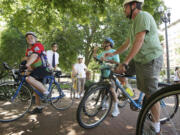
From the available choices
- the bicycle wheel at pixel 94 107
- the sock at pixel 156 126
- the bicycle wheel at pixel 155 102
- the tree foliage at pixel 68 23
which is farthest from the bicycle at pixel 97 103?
the tree foliage at pixel 68 23

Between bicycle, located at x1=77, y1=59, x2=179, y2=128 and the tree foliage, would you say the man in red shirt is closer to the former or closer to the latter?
bicycle, located at x1=77, y1=59, x2=179, y2=128

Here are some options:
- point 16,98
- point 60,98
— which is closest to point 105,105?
point 60,98

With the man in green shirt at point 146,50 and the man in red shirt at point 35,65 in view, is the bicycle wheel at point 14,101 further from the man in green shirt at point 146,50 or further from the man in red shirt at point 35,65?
the man in green shirt at point 146,50

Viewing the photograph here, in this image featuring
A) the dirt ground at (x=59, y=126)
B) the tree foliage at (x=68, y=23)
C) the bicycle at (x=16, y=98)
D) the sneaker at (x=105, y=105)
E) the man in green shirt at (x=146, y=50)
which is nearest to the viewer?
the man in green shirt at (x=146, y=50)

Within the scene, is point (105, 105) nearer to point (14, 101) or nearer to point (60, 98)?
point (60, 98)

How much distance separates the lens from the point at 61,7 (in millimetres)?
4965

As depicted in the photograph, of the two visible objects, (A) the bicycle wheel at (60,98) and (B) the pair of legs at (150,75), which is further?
(A) the bicycle wheel at (60,98)

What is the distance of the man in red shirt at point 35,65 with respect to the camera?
336 cm

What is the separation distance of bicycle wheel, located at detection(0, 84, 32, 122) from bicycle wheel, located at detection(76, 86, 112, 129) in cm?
140

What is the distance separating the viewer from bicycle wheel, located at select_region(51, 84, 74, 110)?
4059 mm

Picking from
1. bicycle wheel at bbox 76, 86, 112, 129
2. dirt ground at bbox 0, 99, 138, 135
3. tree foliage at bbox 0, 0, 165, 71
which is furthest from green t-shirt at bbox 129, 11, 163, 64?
tree foliage at bbox 0, 0, 165, 71

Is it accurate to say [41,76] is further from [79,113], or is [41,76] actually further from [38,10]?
[38,10]

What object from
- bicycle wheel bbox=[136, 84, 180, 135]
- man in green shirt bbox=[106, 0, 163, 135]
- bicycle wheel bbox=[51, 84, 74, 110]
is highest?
man in green shirt bbox=[106, 0, 163, 135]

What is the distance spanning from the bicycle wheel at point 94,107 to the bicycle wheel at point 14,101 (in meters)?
1.40
